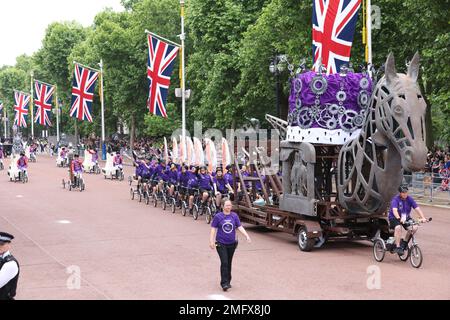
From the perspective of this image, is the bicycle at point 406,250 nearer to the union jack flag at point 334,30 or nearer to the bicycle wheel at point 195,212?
the bicycle wheel at point 195,212

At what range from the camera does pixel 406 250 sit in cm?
1404

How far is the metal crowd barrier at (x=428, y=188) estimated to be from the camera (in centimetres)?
2542

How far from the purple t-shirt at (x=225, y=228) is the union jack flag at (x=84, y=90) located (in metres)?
38.4

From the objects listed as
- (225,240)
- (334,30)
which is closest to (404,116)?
(225,240)

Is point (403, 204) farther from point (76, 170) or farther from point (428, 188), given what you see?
point (76, 170)

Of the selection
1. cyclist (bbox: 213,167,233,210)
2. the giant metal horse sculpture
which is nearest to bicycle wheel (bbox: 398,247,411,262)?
the giant metal horse sculpture

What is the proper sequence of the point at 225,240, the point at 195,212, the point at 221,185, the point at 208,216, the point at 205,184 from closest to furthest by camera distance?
the point at 225,240, the point at 221,185, the point at 208,216, the point at 205,184, the point at 195,212

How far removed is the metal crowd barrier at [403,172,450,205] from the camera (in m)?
25.4

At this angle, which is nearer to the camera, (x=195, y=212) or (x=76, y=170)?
(x=195, y=212)

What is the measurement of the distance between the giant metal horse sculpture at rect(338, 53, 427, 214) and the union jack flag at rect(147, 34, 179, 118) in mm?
17876

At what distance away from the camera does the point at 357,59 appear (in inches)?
1182

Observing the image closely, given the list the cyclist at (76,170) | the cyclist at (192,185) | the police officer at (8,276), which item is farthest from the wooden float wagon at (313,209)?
the cyclist at (76,170)

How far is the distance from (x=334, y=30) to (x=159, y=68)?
11699mm
